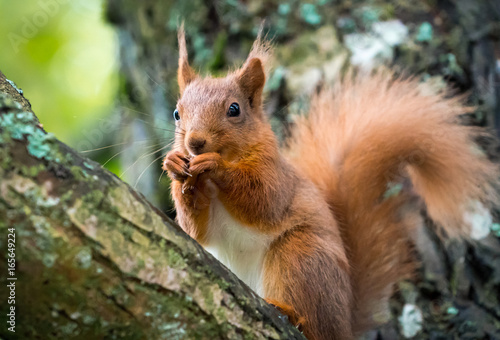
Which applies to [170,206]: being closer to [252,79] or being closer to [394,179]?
[252,79]

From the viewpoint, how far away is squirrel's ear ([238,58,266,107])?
7.09 ft

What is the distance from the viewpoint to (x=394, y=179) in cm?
223

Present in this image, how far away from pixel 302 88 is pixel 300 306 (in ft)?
4.71

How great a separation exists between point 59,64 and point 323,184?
193 cm

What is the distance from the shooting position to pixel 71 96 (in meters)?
3.22

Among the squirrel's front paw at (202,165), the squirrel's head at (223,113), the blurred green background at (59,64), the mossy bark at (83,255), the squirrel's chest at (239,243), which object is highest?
the blurred green background at (59,64)

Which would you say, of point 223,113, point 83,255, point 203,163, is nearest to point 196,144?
point 203,163

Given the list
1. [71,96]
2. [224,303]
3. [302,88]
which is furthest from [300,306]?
[71,96]

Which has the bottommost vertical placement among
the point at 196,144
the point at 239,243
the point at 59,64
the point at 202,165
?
the point at 239,243

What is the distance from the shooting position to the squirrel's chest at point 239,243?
1.94 m

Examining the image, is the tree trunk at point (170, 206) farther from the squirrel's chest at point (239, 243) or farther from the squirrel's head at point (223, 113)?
the squirrel's chest at point (239, 243)

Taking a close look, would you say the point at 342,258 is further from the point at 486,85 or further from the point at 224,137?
the point at 486,85

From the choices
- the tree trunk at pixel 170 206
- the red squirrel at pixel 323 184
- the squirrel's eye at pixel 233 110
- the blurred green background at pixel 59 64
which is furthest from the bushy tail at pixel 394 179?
the blurred green background at pixel 59 64

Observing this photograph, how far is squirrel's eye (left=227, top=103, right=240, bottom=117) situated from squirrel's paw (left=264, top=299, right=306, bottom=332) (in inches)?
30.0
